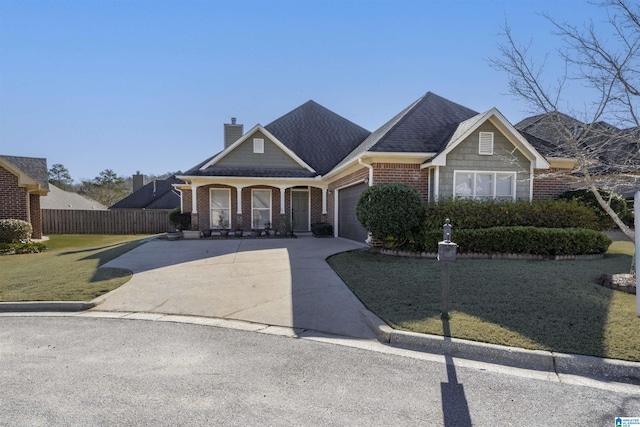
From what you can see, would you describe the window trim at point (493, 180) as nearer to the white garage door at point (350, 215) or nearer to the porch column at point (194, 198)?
the white garage door at point (350, 215)

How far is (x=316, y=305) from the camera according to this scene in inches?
246

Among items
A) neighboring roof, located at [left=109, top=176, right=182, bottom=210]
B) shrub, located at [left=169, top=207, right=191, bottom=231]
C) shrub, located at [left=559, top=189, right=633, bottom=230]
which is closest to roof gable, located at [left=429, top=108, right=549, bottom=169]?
shrub, located at [left=559, top=189, right=633, bottom=230]

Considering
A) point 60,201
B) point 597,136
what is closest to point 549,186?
point 597,136

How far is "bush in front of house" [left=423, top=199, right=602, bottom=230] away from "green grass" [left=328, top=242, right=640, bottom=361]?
149cm

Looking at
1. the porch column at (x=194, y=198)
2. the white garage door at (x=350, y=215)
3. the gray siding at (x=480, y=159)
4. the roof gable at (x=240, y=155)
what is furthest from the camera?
the roof gable at (x=240, y=155)

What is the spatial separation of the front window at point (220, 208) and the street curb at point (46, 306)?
12701 mm

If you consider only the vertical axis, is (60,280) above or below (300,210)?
below

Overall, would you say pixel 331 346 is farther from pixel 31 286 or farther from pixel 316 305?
pixel 31 286

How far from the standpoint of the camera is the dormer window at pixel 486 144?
1198 cm

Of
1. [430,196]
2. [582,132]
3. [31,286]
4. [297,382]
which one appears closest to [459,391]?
[297,382]

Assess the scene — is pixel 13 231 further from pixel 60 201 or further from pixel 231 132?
pixel 60 201

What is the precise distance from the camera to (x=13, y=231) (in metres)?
15.8

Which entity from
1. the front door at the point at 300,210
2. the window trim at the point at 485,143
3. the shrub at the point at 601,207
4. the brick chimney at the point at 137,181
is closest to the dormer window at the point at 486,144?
the window trim at the point at 485,143

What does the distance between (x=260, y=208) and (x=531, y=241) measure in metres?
13.0
